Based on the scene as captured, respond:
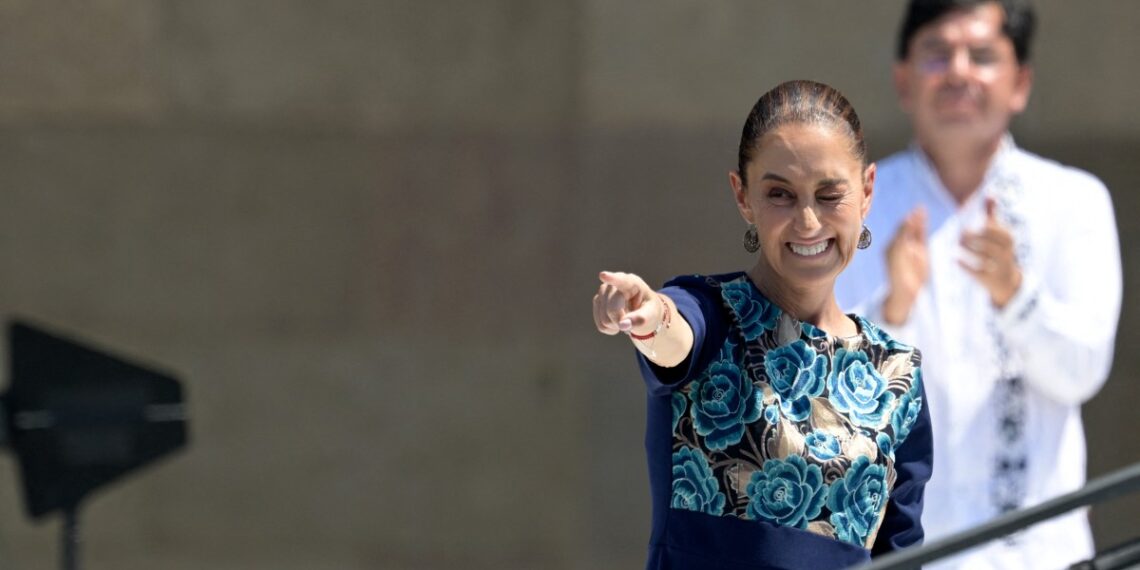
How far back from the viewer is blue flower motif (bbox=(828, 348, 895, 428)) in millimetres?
1975

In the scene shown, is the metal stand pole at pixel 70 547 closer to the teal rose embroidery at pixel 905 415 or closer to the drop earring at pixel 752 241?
the drop earring at pixel 752 241

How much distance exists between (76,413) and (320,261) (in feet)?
6.95

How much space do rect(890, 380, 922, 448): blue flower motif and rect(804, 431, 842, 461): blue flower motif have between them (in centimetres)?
9

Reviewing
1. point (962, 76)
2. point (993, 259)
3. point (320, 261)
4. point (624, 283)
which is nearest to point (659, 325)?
point (624, 283)

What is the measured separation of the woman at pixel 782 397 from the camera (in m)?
1.93

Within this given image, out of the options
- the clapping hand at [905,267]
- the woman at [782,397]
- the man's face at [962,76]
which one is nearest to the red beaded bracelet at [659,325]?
the woman at [782,397]

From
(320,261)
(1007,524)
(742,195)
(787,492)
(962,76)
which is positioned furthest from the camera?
(320,261)

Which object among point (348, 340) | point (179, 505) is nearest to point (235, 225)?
point (348, 340)

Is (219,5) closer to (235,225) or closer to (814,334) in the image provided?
(235,225)

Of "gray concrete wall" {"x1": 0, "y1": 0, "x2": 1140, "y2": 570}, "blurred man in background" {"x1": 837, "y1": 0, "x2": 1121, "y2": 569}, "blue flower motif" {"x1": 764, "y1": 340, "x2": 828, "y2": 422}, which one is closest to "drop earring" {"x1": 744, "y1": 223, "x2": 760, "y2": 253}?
"blue flower motif" {"x1": 764, "y1": 340, "x2": 828, "y2": 422}

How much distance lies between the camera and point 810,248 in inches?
77.1

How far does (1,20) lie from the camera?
5.63 meters

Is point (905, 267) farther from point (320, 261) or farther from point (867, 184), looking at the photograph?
point (320, 261)

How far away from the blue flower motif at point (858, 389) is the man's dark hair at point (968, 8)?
1.82m
